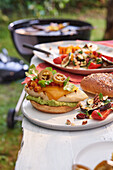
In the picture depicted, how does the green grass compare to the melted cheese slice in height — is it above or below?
below

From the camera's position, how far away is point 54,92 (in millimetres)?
1428

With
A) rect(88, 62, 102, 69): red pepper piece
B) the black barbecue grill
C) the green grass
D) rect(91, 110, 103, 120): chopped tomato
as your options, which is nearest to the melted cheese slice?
rect(91, 110, 103, 120): chopped tomato

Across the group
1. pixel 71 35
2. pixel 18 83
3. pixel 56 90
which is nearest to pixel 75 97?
pixel 56 90

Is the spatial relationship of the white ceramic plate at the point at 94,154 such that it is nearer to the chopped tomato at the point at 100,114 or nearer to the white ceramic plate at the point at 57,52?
the chopped tomato at the point at 100,114

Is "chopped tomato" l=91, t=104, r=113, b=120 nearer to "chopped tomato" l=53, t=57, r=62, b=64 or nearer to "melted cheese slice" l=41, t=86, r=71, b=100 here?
"melted cheese slice" l=41, t=86, r=71, b=100

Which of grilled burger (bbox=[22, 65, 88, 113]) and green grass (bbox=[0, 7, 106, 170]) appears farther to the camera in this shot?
green grass (bbox=[0, 7, 106, 170])

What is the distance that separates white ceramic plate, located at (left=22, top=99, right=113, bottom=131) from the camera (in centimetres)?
128

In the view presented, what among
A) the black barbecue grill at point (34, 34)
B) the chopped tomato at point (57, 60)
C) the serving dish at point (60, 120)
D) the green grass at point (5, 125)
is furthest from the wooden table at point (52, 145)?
the green grass at point (5, 125)

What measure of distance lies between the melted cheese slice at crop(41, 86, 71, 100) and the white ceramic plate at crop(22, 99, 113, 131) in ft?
0.35

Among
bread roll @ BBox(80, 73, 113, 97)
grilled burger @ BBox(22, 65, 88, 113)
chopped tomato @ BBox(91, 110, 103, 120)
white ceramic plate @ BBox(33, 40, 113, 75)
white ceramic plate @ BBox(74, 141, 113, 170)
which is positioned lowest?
white ceramic plate @ BBox(33, 40, 113, 75)

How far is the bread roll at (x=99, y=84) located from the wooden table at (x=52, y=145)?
302 millimetres

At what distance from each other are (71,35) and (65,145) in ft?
5.95

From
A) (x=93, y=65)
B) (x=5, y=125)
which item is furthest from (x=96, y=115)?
(x=5, y=125)

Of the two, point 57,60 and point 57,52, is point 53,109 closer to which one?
point 57,60
